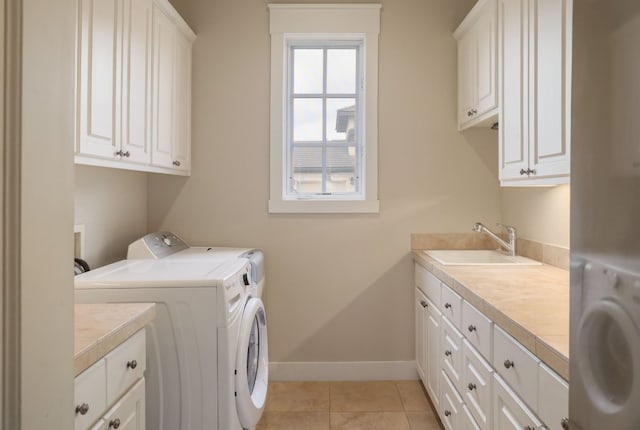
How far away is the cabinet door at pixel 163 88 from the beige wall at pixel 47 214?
172cm

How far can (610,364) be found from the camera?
0.52 metres

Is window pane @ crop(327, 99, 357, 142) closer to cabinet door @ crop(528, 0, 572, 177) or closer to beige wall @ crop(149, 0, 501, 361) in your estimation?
beige wall @ crop(149, 0, 501, 361)

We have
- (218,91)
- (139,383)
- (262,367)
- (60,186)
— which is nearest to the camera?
(60,186)

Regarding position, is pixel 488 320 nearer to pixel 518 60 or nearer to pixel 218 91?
pixel 518 60

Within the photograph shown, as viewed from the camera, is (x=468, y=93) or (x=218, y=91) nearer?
(x=468, y=93)

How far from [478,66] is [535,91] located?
80 cm

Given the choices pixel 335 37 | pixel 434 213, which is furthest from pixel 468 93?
pixel 335 37

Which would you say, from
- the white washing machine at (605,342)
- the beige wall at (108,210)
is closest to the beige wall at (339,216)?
the beige wall at (108,210)

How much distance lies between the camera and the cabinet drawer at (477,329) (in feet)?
4.63

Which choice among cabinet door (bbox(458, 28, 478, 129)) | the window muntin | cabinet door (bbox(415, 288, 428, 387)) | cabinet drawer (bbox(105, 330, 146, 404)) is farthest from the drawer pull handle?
cabinet door (bbox(458, 28, 478, 129))

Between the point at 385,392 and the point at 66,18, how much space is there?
2617mm

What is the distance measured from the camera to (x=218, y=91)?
278 centimetres

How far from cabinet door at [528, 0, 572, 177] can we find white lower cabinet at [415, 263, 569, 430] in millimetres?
651

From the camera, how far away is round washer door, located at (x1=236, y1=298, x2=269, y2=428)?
1.72 metres
